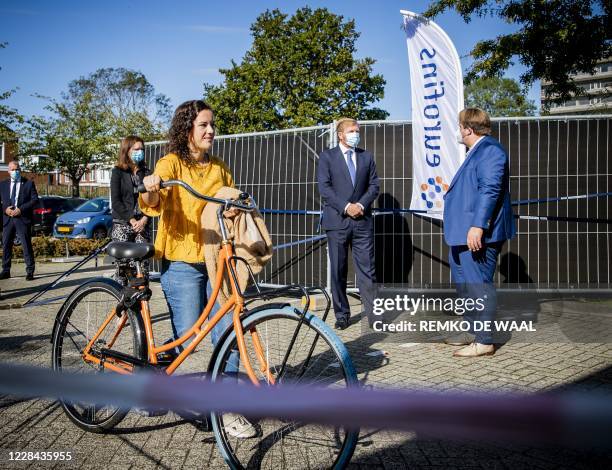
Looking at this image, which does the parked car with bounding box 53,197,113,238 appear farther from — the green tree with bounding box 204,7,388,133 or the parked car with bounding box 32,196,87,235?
the green tree with bounding box 204,7,388,133

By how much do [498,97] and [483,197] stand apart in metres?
59.8

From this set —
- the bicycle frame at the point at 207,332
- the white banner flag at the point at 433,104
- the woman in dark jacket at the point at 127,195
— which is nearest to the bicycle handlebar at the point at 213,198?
the bicycle frame at the point at 207,332

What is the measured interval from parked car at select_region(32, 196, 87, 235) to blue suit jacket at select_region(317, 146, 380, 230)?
58.8ft

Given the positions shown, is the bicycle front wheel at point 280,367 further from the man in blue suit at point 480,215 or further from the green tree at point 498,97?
the green tree at point 498,97

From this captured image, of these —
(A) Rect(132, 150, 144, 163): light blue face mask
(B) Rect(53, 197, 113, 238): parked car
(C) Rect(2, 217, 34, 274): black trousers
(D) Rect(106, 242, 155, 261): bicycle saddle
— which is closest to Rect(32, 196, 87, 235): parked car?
(B) Rect(53, 197, 113, 238): parked car

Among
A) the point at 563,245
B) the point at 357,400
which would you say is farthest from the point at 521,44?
the point at 357,400

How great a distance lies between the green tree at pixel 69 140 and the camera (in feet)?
145

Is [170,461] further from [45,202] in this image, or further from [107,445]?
[45,202]

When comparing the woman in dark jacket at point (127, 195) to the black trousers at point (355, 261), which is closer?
the black trousers at point (355, 261)

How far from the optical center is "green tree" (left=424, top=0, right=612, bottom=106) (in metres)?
10.4

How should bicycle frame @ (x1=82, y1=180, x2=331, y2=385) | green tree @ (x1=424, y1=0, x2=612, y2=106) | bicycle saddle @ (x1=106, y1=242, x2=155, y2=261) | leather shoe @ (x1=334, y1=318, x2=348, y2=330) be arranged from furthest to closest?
green tree @ (x1=424, y1=0, x2=612, y2=106) < leather shoe @ (x1=334, y1=318, x2=348, y2=330) < bicycle saddle @ (x1=106, y1=242, x2=155, y2=261) < bicycle frame @ (x1=82, y1=180, x2=331, y2=385)

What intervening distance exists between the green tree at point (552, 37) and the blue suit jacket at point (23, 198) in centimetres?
899

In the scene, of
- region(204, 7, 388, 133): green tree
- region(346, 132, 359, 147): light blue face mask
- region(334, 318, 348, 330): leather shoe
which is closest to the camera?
region(334, 318, 348, 330): leather shoe

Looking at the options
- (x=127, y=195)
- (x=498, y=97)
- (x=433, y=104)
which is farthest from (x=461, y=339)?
(x=498, y=97)
